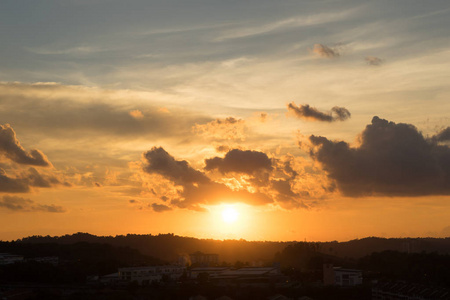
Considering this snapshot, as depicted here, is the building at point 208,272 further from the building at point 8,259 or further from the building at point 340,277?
the building at point 8,259

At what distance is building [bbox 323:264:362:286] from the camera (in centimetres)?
14938

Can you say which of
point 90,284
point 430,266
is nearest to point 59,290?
point 90,284

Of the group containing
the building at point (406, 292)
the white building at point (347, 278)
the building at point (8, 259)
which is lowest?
the building at point (406, 292)

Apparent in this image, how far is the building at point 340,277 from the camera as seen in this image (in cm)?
14938

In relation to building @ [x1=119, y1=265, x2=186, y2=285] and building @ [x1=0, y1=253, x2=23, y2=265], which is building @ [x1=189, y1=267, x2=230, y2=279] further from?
building @ [x1=0, y1=253, x2=23, y2=265]

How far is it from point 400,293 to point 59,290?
72.0 metres

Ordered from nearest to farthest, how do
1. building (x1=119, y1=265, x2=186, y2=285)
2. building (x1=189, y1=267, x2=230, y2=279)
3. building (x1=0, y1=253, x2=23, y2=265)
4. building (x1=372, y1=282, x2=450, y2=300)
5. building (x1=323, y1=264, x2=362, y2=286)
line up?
building (x1=372, y1=282, x2=450, y2=300) < building (x1=323, y1=264, x2=362, y2=286) < building (x1=119, y1=265, x2=186, y2=285) < building (x1=189, y1=267, x2=230, y2=279) < building (x1=0, y1=253, x2=23, y2=265)

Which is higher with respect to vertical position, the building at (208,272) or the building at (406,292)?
the building at (208,272)

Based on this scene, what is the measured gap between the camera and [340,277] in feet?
492

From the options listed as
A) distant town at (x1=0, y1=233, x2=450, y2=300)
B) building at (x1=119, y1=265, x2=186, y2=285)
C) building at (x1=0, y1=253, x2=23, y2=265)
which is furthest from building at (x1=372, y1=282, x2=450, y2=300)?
building at (x1=0, y1=253, x2=23, y2=265)

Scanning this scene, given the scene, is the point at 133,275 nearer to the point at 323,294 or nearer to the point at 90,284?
the point at 90,284

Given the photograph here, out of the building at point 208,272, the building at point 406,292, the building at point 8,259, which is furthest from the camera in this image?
the building at point 8,259

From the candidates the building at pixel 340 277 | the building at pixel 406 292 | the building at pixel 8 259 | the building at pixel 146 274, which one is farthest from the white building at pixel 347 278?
the building at pixel 8 259

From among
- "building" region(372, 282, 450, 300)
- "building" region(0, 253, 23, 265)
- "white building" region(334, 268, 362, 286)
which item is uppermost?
"building" region(0, 253, 23, 265)
